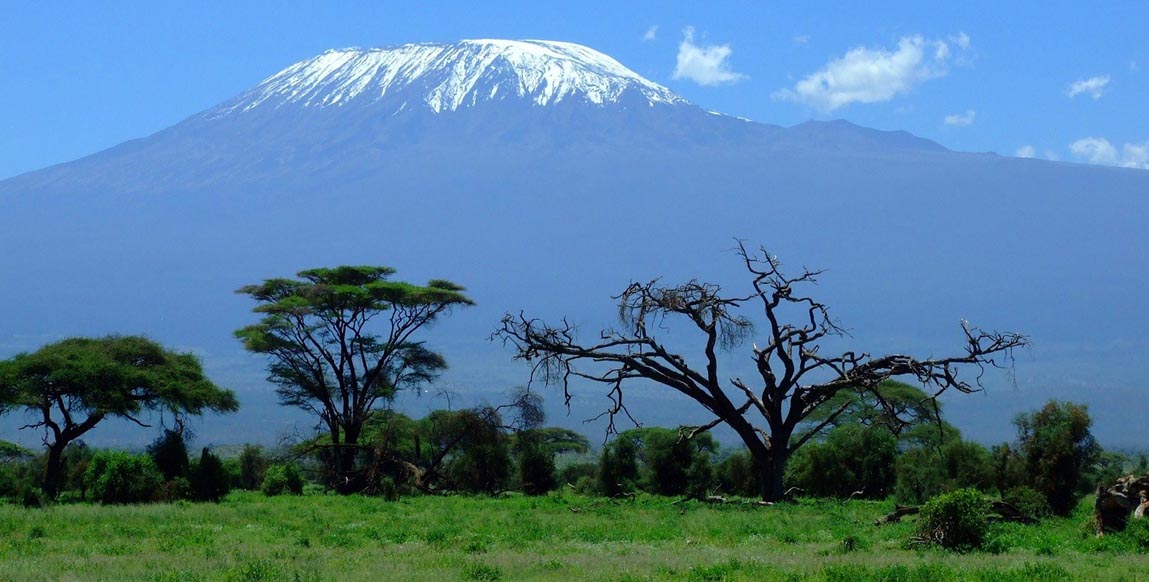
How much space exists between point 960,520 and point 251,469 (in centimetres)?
3395

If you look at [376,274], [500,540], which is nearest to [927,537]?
[500,540]

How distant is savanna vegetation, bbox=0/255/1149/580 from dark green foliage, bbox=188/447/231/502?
8 centimetres

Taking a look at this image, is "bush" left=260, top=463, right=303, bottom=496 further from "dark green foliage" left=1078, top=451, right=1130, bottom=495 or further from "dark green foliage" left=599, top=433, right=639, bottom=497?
"dark green foliage" left=1078, top=451, right=1130, bottom=495

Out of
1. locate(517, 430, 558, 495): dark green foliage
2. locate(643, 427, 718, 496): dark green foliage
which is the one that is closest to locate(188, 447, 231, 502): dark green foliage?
locate(517, 430, 558, 495): dark green foliage

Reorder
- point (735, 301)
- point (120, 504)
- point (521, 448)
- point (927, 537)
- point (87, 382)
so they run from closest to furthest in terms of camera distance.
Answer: point (927, 537)
point (120, 504)
point (735, 301)
point (87, 382)
point (521, 448)

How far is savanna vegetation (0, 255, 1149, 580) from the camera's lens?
64.1 feet

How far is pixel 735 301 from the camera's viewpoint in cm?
3328

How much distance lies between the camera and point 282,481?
38.0 metres

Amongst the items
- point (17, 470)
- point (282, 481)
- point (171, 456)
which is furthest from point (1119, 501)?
point (17, 470)

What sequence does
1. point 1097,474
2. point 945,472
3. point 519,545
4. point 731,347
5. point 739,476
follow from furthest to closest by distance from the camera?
point 739,476, point 731,347, point 945,472, point 1097,474, point 519,545

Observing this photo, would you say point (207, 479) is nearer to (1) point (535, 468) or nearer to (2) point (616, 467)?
(1) point (535, 468)

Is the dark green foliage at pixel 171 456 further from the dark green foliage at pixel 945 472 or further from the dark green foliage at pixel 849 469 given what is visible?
the dark green foliage at pixel 945 472

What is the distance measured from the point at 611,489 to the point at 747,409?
298 inches

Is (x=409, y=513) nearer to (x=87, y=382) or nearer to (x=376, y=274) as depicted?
(x=87, y=382)
